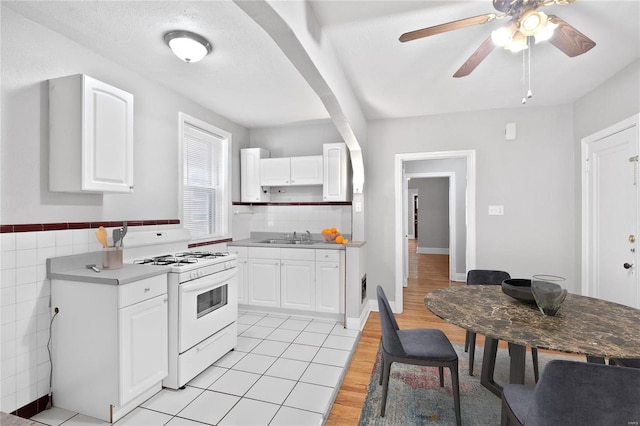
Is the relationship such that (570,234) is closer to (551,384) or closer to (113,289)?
(551,384)

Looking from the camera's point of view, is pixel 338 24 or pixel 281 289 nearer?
pixel 338 24

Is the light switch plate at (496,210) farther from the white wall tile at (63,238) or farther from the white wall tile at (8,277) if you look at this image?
the white wall tile at (8,277)

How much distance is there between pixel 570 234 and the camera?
3561mm

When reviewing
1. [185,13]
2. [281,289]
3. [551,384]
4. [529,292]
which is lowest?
[281,289]

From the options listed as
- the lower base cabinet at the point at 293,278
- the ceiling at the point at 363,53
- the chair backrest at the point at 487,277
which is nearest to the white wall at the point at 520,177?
the ceiling at the point at 363,53

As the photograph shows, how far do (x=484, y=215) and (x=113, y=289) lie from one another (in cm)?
389

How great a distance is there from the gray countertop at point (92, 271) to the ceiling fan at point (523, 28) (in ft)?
7.18

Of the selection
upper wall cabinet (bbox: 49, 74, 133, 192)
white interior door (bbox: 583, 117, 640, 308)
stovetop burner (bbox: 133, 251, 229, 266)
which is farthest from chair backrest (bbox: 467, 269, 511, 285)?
upper wall cabinet (bbox: 49, 74, 133, 192)

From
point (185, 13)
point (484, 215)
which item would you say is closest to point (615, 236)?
point (484, 215)

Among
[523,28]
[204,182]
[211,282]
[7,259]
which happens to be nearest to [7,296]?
[7,259]

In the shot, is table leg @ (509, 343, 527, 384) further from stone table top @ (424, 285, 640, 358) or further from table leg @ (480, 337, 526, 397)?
stone table top @ (424, 285, 640, 358)

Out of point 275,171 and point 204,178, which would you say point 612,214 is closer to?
point 275,171

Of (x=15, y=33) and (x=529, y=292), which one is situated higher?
(x=15, y=33)

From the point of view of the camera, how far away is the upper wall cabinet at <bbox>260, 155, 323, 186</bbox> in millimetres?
4121
